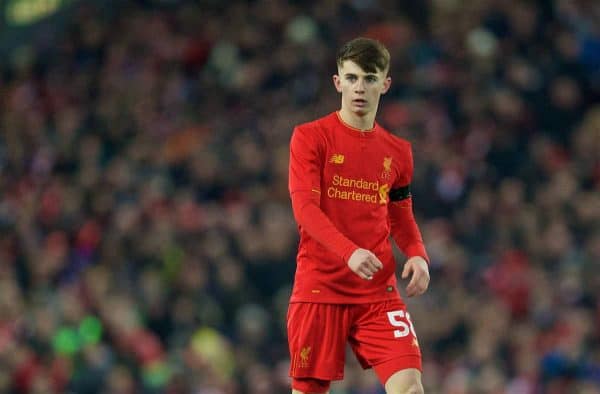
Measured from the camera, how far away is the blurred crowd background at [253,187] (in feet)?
40.4

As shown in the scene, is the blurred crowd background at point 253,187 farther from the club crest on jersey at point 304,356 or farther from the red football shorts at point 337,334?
the club crest on jersey at point 304,356

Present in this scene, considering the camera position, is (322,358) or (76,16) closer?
(322,358)

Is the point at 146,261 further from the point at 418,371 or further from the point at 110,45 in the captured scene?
the point at 418,371

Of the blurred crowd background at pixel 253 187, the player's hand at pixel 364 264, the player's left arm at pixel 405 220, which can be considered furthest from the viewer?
the blurred crowd background at pixel 253 187

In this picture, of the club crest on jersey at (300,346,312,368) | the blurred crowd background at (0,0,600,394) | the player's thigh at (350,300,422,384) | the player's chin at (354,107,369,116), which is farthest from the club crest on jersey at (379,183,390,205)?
the blurred crowd background at (0,0,600,394)

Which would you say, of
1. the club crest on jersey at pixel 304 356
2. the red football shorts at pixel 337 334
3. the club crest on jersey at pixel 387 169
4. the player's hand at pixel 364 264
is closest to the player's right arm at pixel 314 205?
the player's hand at pixel 364 264

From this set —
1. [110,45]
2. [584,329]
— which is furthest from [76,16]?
[584,329]

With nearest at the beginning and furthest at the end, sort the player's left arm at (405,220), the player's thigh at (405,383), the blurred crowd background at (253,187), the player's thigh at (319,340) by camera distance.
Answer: the player's thigh at (405,383)
the player's thigh at (319,340)
the player's left arm at (405,220)
the blurred crowd background at (253,187)

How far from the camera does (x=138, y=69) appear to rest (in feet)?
58.7

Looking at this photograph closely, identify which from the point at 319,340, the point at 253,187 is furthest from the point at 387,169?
the point at 253,187

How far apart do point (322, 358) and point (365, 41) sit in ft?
5.17

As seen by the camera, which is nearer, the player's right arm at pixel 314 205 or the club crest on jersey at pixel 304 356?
the player's right arm at pixel 314 205

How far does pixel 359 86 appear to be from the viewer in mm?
6547

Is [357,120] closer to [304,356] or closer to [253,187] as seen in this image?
[304,356]
